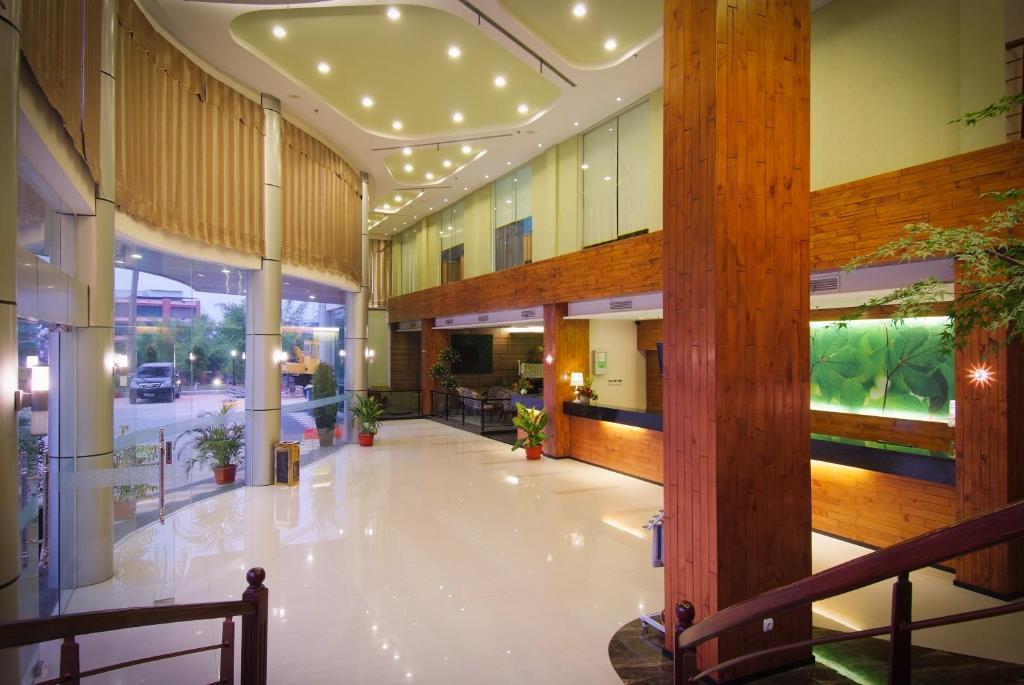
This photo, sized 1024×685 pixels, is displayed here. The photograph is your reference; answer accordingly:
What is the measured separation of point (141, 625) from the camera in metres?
1.89

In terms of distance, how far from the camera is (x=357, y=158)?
1259 cm

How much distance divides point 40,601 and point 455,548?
11.2 ft

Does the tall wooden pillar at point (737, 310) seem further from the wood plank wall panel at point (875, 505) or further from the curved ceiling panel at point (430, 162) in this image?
the curved ceiling panel at point (430, 162)

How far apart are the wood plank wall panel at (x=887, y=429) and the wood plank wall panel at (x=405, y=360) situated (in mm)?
14236

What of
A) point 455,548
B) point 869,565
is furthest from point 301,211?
point 869,565

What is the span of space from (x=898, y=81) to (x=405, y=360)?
656 inches

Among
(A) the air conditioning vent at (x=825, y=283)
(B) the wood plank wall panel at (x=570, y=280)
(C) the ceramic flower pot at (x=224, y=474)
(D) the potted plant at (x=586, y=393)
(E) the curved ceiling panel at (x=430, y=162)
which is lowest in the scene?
(C) the ceramic flower pot at (x=224, y=474)

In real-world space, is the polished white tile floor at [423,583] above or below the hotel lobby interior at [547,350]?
below

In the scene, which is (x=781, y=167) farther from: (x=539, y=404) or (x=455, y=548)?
(x=539, y=404)

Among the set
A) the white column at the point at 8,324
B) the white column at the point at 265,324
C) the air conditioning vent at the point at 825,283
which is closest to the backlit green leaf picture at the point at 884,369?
the air conditioning vent at the point at 825,283

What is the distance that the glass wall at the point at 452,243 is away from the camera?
56.1 ft

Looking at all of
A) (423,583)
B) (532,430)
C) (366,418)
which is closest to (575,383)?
(532,430)

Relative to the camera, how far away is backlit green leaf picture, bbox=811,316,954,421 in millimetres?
7457

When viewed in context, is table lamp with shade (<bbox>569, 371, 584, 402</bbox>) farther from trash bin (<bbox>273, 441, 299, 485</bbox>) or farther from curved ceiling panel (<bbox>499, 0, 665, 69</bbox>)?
curved ceiling panel (<bbox>499, 0, 665, 69</bbox>)
